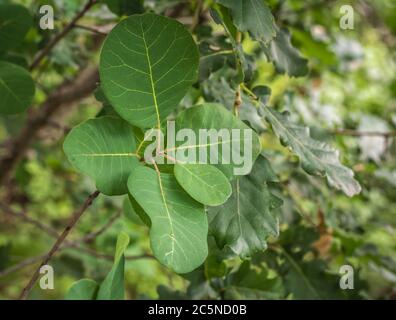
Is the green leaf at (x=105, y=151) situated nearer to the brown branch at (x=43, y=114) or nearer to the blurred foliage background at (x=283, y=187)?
the blurred foliage background at (x=283, y=187)

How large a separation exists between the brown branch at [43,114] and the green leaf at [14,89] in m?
0.56

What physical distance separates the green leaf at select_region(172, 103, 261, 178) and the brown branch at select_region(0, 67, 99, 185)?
77cm

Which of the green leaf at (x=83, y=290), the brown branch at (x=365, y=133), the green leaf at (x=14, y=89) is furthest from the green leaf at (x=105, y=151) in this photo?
the brown branch at (x=365, y=133)

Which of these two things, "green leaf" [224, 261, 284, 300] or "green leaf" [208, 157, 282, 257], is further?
"green leaf" [224, 261, 284, 300]

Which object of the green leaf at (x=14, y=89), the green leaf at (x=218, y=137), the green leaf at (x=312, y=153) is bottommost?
the green leaf at (x=312, y=153)

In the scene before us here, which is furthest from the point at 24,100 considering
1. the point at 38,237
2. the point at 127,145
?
the point at 38,237

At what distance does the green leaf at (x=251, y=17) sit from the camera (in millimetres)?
647

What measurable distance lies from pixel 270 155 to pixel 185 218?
48 centimetres

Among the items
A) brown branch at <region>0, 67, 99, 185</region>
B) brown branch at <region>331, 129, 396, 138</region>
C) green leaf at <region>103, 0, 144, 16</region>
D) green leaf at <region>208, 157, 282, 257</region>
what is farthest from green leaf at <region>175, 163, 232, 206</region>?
brown branch at <region>0, 67, 99, 185</region>

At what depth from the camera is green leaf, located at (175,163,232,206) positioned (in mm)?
560

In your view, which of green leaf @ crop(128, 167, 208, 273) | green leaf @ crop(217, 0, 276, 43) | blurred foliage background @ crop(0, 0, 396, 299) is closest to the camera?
green leaf @ crop(128, 167, 208, 273)

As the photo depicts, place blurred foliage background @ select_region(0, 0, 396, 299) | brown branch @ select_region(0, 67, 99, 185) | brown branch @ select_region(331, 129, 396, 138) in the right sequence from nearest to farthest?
1. blurred foliage background @ select_region(0, 0, 396, 299)
2. brown branch @ select_region(331, 129, 396, 138)
3. brown branch @ select_region(0, 67, 99, 185)

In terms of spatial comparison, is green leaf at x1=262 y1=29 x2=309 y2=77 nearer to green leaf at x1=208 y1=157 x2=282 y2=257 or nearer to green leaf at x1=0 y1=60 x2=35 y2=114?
green leaf at x1=208 y1=157 x2=282 y2=257

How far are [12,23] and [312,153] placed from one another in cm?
48
